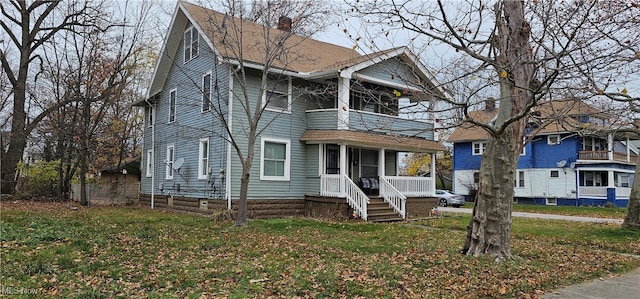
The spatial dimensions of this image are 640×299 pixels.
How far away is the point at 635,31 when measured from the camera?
9867 mm

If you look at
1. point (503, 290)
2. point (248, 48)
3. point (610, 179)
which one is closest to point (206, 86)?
point (248, 48)

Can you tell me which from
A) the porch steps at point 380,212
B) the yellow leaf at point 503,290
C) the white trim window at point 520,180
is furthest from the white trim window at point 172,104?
the white trim window at point 520,180

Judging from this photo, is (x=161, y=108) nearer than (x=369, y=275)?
No

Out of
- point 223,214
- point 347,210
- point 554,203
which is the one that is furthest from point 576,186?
point 223,214

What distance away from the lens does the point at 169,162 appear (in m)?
19.9

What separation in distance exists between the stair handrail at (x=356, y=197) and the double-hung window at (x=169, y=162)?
8.69 metres

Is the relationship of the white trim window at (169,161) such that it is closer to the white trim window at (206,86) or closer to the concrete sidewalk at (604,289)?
the white trim window at (206,86)

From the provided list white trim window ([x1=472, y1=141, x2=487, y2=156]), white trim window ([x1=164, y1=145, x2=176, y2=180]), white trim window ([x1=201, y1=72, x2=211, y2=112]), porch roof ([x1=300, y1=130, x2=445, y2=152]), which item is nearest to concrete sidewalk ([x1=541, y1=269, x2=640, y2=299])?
porch roof ([x1=300, y1=130, x2=445, y2=152])

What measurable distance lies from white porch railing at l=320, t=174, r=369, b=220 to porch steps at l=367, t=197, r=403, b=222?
1.46 feet

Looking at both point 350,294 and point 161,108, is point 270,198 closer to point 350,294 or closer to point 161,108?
point 161,108

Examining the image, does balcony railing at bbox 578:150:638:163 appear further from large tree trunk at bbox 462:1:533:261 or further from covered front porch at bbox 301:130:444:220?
large tree trunk at bbox 462:1:533:261

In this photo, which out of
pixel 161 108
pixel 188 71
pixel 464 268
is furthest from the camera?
pixel 161 108

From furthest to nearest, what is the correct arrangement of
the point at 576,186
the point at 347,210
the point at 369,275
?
the point at 576,186, the point at 347,210, the point at 369,275

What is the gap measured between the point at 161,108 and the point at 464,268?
18.0m
